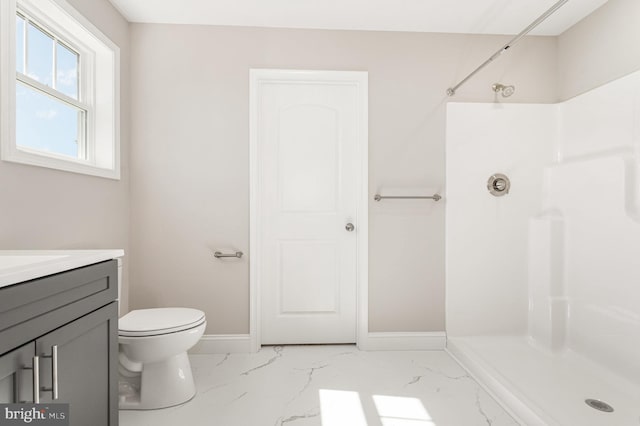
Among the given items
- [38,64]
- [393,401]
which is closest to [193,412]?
[393,401]

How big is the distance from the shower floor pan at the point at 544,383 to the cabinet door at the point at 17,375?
1900mm

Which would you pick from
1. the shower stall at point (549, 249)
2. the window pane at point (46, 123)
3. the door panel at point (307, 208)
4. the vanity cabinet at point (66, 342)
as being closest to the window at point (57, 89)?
the window pane at point (46, 123)

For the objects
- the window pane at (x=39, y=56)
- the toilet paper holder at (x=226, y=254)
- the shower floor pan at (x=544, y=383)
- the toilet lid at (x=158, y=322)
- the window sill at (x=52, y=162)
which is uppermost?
the window pane at (x=39, y=56)

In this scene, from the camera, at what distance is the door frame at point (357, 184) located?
8.28ft

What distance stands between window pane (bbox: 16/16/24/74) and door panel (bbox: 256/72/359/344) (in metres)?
1.30

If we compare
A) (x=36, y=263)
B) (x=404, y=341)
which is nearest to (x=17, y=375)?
(x=36, y=263)

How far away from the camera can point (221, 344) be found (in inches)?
99.9

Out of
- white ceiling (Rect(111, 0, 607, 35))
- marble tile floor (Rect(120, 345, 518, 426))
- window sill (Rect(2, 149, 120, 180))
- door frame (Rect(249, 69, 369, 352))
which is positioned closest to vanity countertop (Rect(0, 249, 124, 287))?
window sill (Rect(2, 149, 120, 180))

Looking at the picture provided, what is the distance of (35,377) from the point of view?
0.92m

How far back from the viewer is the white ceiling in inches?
87.9

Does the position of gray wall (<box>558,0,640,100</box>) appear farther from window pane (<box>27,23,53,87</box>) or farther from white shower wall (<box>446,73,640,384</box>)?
window pane (<box>27,23,53,87</box>)

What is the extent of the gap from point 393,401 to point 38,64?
2.47 m

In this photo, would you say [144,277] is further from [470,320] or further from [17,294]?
[470,320]

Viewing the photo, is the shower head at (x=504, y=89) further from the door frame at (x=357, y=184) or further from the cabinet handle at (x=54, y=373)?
the cabinet handle at (x=54, y=373)
